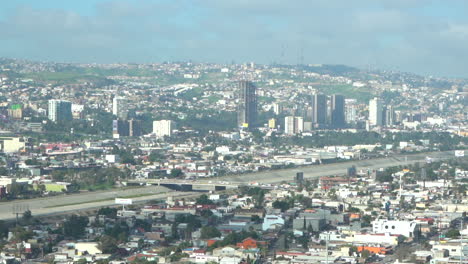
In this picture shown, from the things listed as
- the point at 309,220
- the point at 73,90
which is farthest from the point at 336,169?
the point at 73,90

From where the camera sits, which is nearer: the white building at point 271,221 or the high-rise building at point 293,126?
the white building at point 271,221

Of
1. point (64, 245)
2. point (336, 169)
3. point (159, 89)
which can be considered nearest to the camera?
point (64, 245)

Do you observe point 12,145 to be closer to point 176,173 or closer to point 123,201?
point 176,173

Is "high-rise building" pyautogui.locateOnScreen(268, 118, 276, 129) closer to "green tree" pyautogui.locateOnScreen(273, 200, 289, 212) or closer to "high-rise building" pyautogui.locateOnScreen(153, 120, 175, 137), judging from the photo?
"high-rise building" pyautogui.locateOnScreen(153, 120, 175, 137)

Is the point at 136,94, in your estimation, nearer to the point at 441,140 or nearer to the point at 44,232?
the point at 441,140

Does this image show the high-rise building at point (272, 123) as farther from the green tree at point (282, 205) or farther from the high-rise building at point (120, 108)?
the green tree at point (282, 205)

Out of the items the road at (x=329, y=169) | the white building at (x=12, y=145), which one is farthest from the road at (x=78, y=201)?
the white building at (x=12, y=145)

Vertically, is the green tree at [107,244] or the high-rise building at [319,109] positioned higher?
the high-rise building at [319,109]

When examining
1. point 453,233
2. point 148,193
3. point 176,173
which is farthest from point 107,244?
point 176,173
